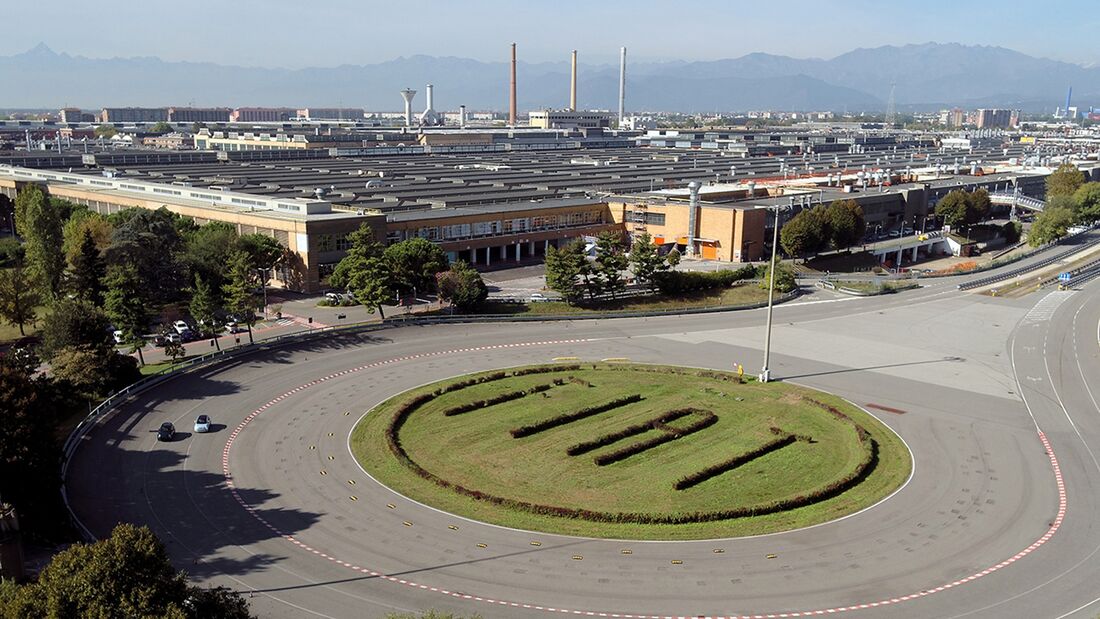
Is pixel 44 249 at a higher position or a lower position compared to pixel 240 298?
higher

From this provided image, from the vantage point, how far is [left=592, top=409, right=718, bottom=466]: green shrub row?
124 feet

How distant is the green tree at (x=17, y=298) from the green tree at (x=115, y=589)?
142ft

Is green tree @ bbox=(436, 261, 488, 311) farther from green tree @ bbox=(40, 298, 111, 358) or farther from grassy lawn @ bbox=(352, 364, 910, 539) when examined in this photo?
green tree @ bbox=(40, 298, 111, 358)

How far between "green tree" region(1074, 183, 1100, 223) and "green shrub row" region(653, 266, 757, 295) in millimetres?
74909

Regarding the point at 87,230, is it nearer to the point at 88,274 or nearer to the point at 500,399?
the point at 88,274

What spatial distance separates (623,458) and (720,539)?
832cm

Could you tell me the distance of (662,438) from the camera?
40.3 metres

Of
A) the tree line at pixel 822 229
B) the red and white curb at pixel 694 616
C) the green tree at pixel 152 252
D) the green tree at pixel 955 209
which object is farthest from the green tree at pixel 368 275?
the green tree at pixel 955 209

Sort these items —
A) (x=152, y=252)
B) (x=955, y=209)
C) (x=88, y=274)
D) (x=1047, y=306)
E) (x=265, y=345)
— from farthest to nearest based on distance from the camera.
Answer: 1. (x=955, y=209)
2. (x=1047, y=306)
3. (x=152, y=252)
4. (x=88, y=274)
5. (x=265, y=345)

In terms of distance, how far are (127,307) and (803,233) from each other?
6546cm

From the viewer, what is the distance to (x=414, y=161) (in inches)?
6668

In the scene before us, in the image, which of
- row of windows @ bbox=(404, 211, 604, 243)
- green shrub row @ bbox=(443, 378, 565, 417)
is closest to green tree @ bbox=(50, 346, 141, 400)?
green shrub row @ bbox=(443, 378, 565, 417)

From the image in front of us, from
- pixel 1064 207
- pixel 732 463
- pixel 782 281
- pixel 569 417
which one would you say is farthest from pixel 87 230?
pixel 1064 207

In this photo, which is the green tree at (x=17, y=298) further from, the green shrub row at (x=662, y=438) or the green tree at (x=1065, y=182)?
the green tree at (x=1065, y=182)
